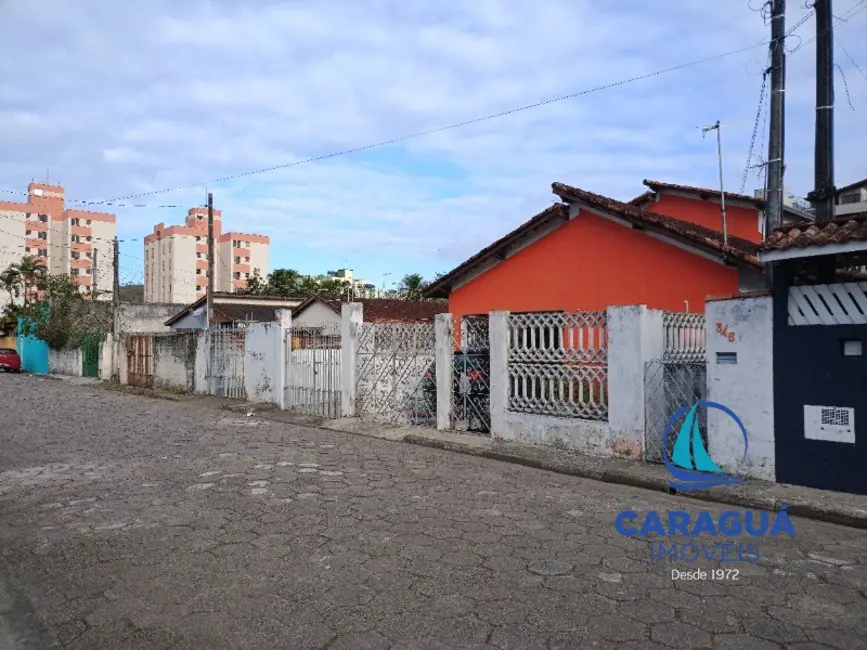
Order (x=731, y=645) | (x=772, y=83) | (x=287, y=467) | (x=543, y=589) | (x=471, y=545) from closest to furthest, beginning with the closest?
(x=731, y=645), (x=543, y=589), (x=471, y=545), (x=287, y=467), (x=772, y=83)

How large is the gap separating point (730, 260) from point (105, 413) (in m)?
13.9

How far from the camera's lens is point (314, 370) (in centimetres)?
1409

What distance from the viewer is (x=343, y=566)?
15.5ft

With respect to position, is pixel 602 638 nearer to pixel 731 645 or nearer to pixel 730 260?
pixel 731 645

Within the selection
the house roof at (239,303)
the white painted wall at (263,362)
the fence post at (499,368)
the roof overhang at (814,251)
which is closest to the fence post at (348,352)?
the white painted wall at (263,362)

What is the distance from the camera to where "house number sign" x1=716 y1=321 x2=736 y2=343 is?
754 cm

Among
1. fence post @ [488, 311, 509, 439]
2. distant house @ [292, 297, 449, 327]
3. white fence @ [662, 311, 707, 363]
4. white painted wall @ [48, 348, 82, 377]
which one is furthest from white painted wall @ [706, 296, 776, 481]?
white painted wall @ [48, 348, 82, 377]

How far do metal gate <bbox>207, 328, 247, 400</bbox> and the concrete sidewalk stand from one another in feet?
15.4

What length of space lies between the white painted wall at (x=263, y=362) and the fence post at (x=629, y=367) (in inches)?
341

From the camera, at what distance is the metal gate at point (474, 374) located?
1073 centimetres

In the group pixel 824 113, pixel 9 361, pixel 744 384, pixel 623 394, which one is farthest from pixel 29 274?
pixel 744 384

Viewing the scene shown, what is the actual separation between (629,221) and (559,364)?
19.1 ft

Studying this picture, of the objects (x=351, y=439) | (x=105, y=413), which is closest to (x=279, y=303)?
(x=105, y=413)

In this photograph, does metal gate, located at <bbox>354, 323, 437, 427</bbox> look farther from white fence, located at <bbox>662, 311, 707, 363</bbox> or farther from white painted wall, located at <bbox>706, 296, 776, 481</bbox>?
white painted wall, located at <bbox>706, 296, 776, 481</bbox>
